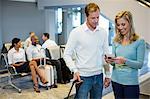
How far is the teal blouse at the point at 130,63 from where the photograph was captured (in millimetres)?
2088

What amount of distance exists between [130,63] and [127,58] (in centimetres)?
7

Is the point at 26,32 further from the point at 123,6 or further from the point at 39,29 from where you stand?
the point at 123,6

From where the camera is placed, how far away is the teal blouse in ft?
6.85

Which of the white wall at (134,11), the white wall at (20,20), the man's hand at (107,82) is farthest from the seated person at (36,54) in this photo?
the man's hand at (107,82)

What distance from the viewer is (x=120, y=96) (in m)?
2.21

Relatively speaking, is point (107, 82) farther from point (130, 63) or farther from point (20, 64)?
point (20, 64)

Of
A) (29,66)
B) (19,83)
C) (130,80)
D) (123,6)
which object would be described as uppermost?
(123,6)

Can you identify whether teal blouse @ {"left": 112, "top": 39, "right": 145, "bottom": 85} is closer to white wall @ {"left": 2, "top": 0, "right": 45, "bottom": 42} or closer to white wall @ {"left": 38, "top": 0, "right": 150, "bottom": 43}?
white wall @ {"left": 38, "top": 0, "right": 150, "bottom": 43}

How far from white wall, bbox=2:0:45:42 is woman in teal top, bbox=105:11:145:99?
5.69 m

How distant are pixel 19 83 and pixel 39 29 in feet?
10.3

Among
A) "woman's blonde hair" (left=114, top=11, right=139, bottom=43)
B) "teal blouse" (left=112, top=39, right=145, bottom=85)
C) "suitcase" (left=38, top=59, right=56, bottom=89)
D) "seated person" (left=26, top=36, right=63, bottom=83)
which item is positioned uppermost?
"woman's blonde hair" (left=114, top=11, right=139, bottom=43)

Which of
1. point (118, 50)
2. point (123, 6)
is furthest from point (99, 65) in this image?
point (123, 6)

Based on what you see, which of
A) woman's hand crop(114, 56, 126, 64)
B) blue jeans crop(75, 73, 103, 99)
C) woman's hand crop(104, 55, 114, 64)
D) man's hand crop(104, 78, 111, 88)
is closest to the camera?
woman's hand crop(114, 56, 126, 64)

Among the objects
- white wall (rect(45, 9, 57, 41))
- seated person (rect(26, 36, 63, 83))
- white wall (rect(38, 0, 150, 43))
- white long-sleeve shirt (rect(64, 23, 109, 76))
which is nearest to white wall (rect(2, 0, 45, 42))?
white wall (rect(45, 9, 57, 41))
